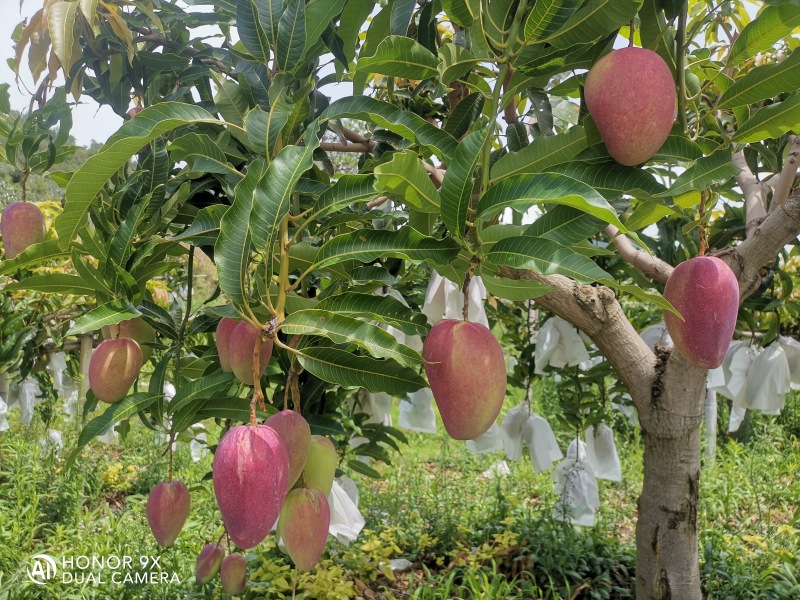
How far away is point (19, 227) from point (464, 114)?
0.76 meters

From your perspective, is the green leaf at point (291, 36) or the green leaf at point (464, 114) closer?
the green leaf at point (291, 36)

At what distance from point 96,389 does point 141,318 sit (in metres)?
0.15

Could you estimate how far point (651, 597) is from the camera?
56.6 inches

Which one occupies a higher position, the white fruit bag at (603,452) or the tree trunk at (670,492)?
the white fruit bag at (603,452)

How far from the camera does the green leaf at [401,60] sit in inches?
27.1

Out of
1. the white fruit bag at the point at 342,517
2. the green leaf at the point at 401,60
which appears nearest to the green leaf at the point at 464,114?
the green leaf at the point at 401,60

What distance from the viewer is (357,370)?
2.32 feet

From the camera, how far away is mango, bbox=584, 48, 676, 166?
61cm

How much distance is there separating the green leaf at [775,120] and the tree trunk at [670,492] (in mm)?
738

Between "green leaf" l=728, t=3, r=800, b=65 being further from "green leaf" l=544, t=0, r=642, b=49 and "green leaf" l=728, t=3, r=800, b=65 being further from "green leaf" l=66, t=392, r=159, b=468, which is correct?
"green leaf" l=66, t=392, r=159, b=468

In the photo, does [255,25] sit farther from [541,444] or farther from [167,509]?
[541,444]

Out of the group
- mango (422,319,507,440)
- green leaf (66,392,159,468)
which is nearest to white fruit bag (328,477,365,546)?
green leaf (66,392,159,468)

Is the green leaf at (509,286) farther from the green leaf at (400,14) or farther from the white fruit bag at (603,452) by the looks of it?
the white fruit bag at (603,452)

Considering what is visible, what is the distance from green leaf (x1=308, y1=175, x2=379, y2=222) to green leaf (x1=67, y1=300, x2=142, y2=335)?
291 mm
